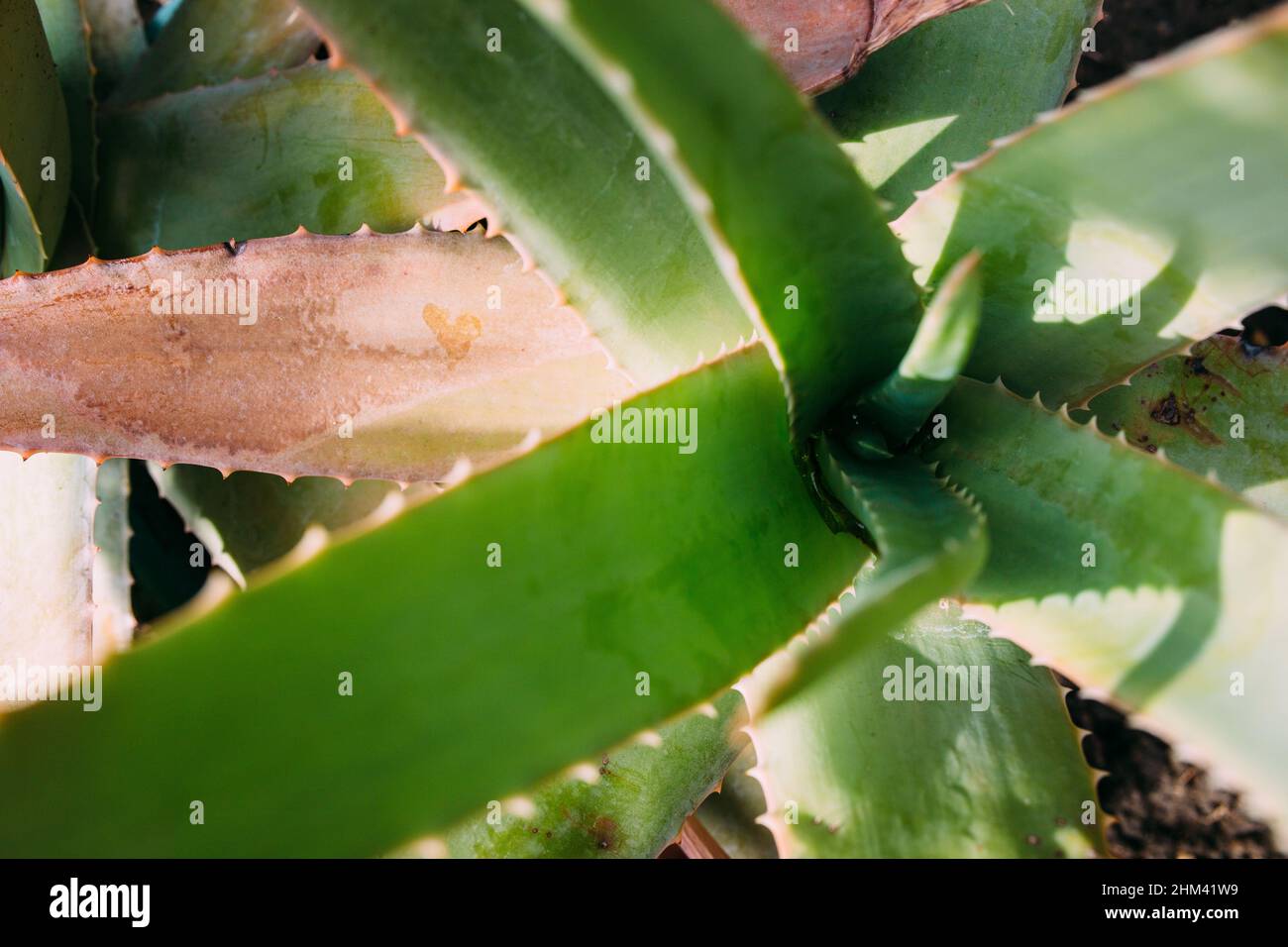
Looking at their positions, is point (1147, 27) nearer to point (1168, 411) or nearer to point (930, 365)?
point (1168, 411)

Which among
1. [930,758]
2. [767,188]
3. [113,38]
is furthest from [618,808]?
[113,38]

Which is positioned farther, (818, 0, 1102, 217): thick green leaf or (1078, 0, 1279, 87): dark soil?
(1078, 0, 1279, 87): dark soil

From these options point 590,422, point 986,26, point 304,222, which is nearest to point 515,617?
point 590,422

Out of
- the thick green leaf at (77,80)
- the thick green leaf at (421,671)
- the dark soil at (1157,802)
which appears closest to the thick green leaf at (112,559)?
the thick green leaf at (77,80)

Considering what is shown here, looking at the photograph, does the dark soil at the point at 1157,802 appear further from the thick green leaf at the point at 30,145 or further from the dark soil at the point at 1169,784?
the thick green leaf at the point at 30,145

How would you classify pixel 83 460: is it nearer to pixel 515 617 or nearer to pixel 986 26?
pixel 515 617

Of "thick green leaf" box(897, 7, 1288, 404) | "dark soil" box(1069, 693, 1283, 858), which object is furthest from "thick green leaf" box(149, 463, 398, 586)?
"dark soil" box(1069, 693, 1283, 858)

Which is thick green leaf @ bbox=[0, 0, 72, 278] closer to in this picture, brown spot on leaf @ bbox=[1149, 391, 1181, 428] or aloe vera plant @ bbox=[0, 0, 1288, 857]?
aloe vera plant @ bbox=[0, 0, 1288, 857]
